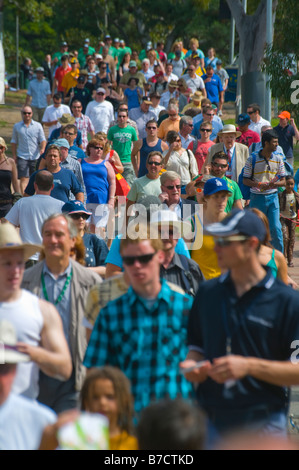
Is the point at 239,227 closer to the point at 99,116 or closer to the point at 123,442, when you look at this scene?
the point at 123,442

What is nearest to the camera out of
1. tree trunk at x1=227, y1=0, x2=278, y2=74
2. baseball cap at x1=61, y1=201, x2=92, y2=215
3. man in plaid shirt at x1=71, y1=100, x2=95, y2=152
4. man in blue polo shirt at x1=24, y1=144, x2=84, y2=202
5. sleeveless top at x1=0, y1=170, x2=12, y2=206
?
baseball cap at x1=61, y1=201, x2=92, y2=215

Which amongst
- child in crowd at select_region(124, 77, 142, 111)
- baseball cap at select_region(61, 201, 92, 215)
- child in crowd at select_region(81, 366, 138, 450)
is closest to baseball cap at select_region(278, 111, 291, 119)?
child in crowd at select_region(124, 77, 142, 111)

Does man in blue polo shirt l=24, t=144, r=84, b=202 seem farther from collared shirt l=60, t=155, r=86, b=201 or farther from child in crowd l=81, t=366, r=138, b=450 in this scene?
child in crowd l=81, t=366, r=138, b=450

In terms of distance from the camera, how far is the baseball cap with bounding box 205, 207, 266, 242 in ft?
15.3

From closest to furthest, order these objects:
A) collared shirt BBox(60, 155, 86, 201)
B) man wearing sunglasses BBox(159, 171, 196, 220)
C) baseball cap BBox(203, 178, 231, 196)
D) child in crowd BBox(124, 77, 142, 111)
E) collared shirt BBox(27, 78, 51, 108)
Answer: baseball cap BBox(203, 178, 231, 196) → man wearing sunglasses BBox(159, 171, 196, 220) → collared shirt BBox(60, 155, 86, 201) → child in crowd BBox(124, 77, 142, 111) → collared shirt BBox(27, 78, 51, 108)

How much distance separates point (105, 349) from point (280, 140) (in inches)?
503

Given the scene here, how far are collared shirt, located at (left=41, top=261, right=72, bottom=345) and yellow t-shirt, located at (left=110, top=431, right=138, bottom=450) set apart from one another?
182 centimetres

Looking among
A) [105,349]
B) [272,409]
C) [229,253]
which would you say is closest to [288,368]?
[272,409]

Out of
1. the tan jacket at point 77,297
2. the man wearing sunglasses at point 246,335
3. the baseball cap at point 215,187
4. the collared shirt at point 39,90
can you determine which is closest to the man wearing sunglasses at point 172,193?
the baseball cap at point 215,187

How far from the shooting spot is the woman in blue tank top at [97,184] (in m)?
12.6

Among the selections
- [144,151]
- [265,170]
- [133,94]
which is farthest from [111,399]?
[133,94]

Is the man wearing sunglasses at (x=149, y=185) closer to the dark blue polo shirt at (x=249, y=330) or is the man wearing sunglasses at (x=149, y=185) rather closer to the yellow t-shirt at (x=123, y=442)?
the dark blue polo shirt at (x=249, y=330)

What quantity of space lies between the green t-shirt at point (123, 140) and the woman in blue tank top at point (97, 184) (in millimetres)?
3002

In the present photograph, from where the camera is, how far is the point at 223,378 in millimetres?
4375
